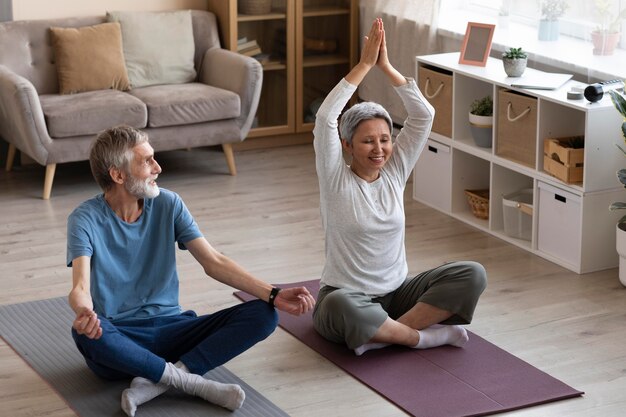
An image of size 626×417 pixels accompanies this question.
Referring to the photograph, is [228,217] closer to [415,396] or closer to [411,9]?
[411,9]

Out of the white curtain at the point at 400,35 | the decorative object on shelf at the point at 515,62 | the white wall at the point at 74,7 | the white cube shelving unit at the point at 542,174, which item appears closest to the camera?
the white cube shelving unit at the point at 542,174

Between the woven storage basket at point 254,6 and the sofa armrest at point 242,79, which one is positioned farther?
the woven storage basket at point 254,6

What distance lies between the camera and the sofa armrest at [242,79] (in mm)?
5766

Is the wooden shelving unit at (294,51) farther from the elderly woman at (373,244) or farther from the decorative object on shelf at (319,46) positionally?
the elderly woman at (373,244)

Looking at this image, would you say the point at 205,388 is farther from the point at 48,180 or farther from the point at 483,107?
the point at 48,180

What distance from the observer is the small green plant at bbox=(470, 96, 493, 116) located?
492 centimetres

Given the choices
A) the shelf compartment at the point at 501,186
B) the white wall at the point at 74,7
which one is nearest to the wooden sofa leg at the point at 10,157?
the white wall at the point at 74,7

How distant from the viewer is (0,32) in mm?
5699

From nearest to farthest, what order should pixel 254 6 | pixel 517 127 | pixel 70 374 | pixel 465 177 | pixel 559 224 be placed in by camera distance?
1. pixel 70 374
2. pixel 559 224
3. pixel 517 127
4. pixel 465 177
5. pixel 254 6

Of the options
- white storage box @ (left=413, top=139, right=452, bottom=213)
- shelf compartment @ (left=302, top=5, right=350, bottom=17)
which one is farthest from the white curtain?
white storage box @ (left=413, top=139, right=452, bottom=213)

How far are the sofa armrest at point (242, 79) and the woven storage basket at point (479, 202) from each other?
4.33 ft

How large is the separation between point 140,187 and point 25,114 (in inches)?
86.7

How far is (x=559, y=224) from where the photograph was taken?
4.48 metres

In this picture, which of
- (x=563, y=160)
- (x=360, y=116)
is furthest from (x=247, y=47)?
(x=360, y=116)
